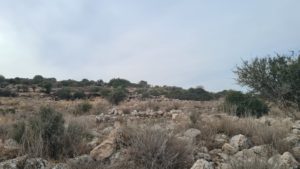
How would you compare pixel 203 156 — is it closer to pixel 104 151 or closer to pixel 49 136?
pixel 104 151

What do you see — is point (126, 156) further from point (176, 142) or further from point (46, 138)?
point (46, 138)

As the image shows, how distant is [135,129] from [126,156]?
115cm

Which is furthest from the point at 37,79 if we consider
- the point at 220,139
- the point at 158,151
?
the point at 158,151

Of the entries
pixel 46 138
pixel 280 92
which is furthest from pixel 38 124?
pixel 280 92

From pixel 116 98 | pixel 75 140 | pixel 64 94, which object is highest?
pixel 64 94

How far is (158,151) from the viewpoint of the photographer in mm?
7602

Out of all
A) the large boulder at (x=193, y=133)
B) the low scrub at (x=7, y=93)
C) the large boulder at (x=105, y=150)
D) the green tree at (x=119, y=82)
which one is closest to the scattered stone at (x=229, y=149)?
the large boulder at (x=193, y=133)

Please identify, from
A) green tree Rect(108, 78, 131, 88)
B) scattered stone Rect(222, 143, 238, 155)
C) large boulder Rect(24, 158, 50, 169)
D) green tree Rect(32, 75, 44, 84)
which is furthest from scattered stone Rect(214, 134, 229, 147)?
green tree Rect(108, 78, 131, 88)

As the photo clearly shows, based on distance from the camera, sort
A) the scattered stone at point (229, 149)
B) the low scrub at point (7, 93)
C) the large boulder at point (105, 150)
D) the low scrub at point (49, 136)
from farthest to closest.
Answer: the low scrub at point (7, 93) < the scattered stone at point (229, 149) < the low scrub at point (49, 136) < the large boulder at point (105, 150)

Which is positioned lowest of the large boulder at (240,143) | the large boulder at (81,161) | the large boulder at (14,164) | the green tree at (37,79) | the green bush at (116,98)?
the large boulder at (14,164)

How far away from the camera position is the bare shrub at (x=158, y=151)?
7.49 m

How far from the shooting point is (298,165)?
302 inches

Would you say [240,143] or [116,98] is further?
[116,98]

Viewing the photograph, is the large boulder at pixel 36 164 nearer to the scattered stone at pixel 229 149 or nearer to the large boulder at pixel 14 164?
the large boulder at pixel 14 164
